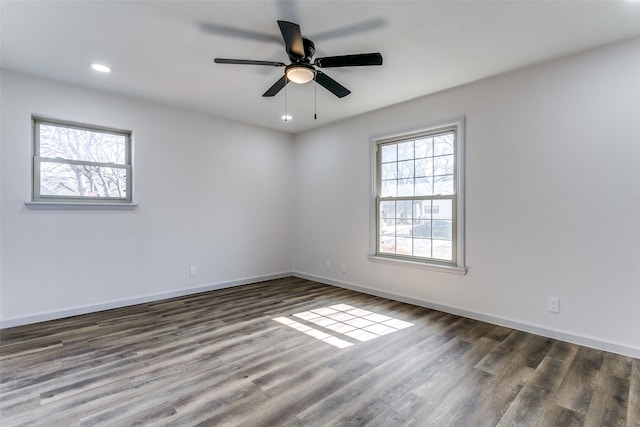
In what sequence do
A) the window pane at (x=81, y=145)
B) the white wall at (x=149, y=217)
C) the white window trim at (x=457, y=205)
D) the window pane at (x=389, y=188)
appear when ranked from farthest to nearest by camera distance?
the window pane at (x=389, y=188), the white window trim at (x=457, y=205), the window pane at (x=81, y=145), the white wall at (x=149, y=217)

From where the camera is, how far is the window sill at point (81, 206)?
128 inches

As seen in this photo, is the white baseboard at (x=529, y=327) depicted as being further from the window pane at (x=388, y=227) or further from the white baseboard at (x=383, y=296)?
the window pane at (x=388, y=227)

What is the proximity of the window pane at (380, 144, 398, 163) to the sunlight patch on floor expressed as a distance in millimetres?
2087

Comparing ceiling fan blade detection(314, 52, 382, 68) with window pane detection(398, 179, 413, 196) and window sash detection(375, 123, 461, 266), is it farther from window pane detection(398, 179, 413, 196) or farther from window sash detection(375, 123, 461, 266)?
window pane detection(398, 179, 413, 196)

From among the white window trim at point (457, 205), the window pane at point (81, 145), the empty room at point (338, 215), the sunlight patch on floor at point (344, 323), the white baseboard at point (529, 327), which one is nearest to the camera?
the empty room at point (338, 215)

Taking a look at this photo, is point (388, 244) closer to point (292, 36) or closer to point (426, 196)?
point (426, 196)


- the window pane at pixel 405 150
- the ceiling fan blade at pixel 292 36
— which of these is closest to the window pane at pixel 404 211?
the window pane at pixel 405 150

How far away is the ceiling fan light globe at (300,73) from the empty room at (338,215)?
2cm

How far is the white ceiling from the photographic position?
218cm

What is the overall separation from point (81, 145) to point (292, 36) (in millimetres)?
3059

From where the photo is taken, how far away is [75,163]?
3.54m

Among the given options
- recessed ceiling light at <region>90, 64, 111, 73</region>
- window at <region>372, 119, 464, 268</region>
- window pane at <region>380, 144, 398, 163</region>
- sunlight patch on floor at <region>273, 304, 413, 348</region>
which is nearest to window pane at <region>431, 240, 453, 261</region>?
window at <region>372, 119, 464, 268</region>

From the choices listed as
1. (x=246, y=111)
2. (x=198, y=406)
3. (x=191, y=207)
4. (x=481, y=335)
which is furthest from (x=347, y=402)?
(x=246, y=111)

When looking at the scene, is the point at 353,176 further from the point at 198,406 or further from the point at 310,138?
the point at 198,406
